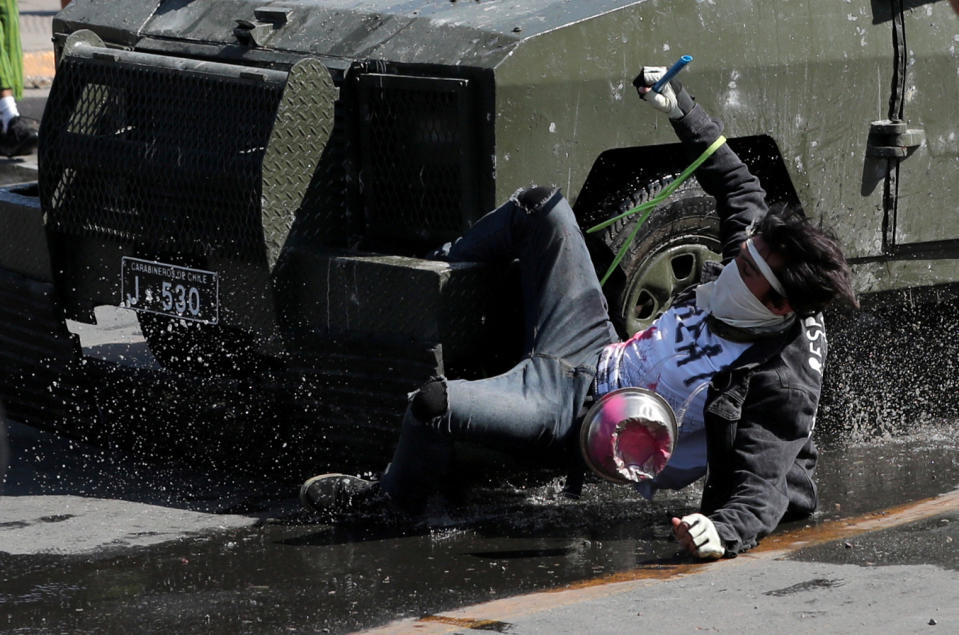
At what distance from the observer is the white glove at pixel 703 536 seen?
433 centimetres

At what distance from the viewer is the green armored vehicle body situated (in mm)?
5031

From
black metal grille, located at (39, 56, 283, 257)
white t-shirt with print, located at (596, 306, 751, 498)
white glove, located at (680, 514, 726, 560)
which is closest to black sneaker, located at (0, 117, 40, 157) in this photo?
black metal grille, located at (39, 56, 283, 257)

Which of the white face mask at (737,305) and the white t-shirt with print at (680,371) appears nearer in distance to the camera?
the white face mask at (737,305)

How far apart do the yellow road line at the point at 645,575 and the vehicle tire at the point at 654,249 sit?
2.97ft

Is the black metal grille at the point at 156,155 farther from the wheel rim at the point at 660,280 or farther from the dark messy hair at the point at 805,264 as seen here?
the dark messy hair at the point at 805,264

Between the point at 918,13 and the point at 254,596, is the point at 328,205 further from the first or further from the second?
the point at 918,13

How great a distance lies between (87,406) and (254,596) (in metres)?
1.67

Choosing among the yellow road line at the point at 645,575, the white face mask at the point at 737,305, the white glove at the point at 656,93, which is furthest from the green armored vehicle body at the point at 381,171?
the yellow road line at the point at 645,575

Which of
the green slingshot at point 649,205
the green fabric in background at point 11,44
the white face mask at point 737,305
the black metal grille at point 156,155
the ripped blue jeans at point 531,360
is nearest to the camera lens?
the white face mask at point 737,305

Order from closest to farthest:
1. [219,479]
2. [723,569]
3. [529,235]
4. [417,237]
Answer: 1. [723,569]
2. [529,235]
3. [417,237]
4. [219,479]

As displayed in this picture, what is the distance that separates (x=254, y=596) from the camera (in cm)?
438

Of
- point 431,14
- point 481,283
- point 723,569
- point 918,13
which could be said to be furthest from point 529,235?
point 918,13

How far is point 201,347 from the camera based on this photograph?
6.06 meters

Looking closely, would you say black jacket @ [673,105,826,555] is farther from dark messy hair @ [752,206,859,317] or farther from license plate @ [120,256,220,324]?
license plate @ [120,256,220,324]
